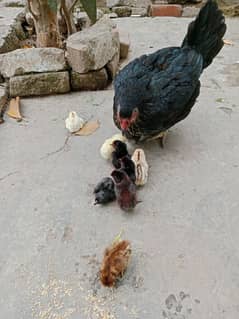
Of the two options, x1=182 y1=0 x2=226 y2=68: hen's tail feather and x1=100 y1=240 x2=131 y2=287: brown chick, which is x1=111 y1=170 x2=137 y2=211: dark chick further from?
x1=182 y1=0 x2=226 y2=68: hen's tail feather

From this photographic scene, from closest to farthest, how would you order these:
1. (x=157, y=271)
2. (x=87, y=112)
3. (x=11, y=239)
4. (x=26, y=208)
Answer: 1. (x=157, y=271)
2. (x=11, y=239)
3. (x=26, y=208)
4. (x=87, y=112)

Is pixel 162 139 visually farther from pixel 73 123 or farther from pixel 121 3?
pixel 121 3

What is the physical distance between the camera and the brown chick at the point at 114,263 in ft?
3.76

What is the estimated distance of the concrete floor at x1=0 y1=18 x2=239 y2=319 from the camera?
1.12 m

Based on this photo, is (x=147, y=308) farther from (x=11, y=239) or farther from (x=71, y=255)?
(x=11, y=239)

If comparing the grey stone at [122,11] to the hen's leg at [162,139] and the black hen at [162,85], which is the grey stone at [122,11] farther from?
the hen's leg at [162,139]

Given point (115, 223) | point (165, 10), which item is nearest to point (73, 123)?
point (115, 223)

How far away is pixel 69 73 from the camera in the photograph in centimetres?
223

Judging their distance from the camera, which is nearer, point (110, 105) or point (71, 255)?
point (71, 255)

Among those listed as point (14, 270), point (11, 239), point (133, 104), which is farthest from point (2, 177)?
point (133, 104)

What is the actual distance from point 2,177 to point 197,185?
0.80 meters

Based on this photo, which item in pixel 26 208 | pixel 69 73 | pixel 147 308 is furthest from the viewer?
pixel 69 73

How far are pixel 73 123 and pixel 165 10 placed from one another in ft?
7.97

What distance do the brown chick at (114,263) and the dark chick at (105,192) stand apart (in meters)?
0.27
